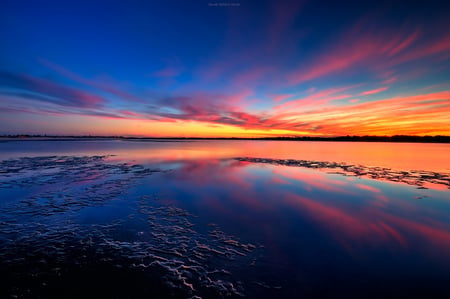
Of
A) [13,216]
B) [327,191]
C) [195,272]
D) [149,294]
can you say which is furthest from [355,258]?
[13,216]

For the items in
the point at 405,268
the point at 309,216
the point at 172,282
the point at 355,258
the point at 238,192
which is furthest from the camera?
the point at 238,192

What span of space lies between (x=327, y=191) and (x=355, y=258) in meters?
6.37

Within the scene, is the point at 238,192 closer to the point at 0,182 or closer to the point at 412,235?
the point at 412,235

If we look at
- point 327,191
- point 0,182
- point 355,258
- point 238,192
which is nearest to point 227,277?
point 355,258

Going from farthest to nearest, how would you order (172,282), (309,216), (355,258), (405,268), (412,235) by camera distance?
(309,216) < (412,235) < (355,258) < (405,268) < (172,282)

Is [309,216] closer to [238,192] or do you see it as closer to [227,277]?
[238,192]

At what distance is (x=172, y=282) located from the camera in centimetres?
375

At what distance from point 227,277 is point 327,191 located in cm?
854

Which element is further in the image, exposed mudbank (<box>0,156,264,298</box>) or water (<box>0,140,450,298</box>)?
water (<box>0,140,450,298</box>)

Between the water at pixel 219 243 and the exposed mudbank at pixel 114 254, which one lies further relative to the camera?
the water at pixel 219 243

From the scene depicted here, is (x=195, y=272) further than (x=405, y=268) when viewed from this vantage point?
No

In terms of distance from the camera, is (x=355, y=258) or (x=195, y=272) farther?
(x=355, y=258)

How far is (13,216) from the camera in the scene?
6.34 meters

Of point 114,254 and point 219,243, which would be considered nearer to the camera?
point 114,254
